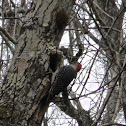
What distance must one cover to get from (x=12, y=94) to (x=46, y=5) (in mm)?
1186

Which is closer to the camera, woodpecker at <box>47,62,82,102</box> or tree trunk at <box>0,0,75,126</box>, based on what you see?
tree trunk at <box>0,0,75,126</box>

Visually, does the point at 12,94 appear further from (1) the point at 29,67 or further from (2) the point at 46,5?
(2) the point at 46,5

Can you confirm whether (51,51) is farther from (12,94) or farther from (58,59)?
(12,94)

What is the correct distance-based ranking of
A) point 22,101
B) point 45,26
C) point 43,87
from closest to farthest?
point 22,101 < point 43,87 < point 45,26

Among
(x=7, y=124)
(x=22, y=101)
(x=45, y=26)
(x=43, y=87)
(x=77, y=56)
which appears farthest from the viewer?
(x=77, y=56)

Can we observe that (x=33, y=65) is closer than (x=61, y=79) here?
Yes

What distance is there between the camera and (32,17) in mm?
2719

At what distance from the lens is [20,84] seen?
2379 mm

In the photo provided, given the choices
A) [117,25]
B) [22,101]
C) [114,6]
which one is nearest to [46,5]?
[22,101]

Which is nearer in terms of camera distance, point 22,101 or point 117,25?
point 22,101

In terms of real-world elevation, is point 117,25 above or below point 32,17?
above

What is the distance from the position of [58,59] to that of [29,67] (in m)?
0.44

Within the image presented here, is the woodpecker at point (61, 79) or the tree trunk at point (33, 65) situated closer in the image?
the tree trunk at point (33, 65)

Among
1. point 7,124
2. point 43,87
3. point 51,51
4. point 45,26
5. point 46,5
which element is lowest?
point 7,124
